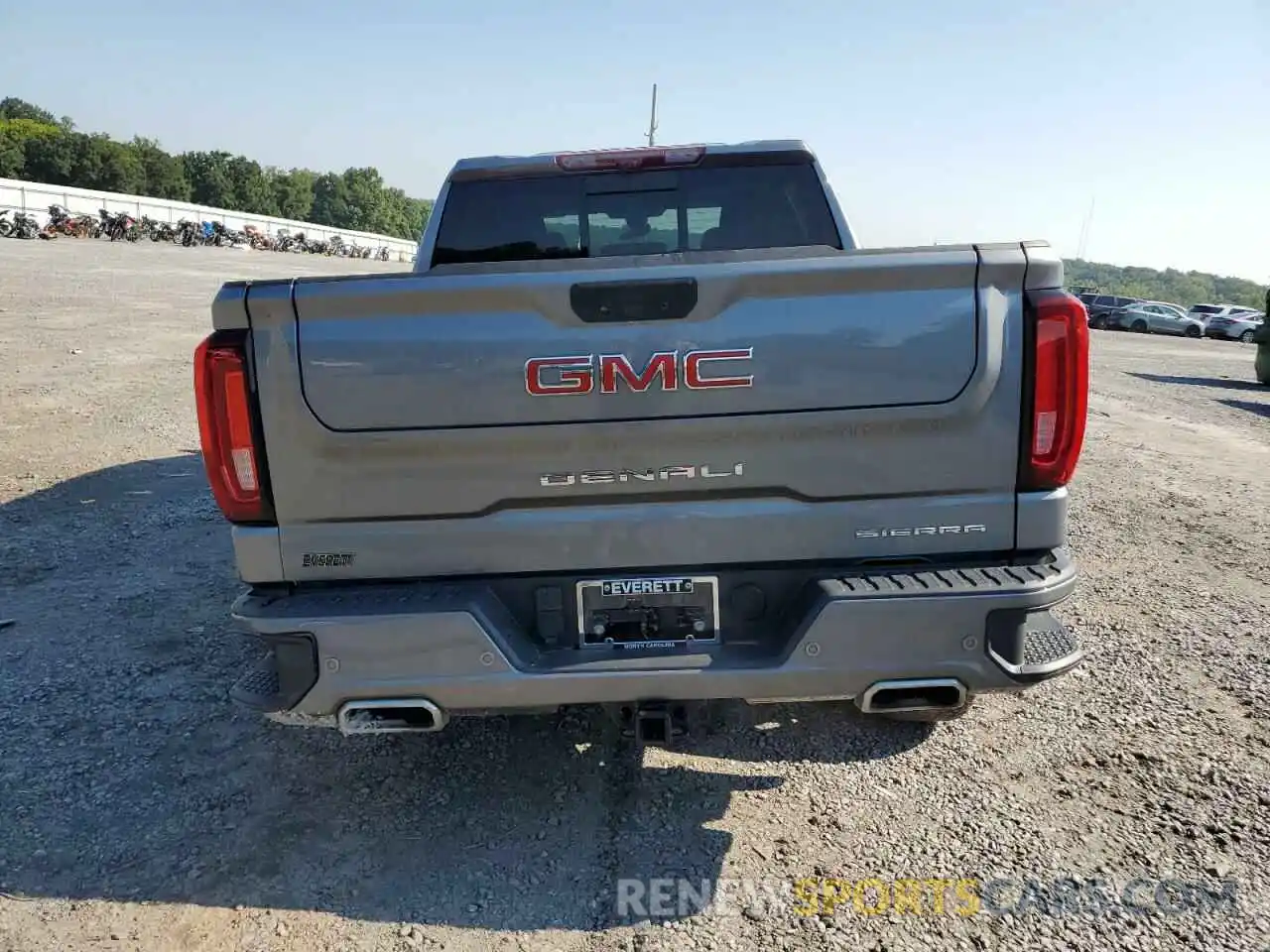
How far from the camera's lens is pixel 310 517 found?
8.33 ft

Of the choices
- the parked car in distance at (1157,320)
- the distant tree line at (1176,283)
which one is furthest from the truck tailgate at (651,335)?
the distant tree line at (1176,283)

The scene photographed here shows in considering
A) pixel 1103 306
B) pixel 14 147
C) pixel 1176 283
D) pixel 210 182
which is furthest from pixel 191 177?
pixel 1176 283

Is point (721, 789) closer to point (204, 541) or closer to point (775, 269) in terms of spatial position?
point (775, 269)

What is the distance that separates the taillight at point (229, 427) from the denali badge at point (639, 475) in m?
0.86

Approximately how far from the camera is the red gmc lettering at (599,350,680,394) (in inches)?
95.5

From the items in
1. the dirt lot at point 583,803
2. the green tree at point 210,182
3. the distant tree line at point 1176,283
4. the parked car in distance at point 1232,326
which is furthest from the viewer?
the distant tree line at point 1176,283

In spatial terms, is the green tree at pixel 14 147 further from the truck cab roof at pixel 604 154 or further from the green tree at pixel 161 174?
the truck cab roof at pixel 604 154

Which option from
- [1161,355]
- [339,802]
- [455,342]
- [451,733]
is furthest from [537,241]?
[1161,355]

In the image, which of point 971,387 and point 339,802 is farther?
point 339,802

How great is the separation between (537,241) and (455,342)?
1.88 m

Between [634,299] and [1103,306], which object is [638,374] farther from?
[1103,306]

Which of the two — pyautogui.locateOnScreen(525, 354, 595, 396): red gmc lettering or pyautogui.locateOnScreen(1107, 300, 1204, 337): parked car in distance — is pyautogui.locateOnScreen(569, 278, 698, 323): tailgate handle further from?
pyautogui.locateOnScreen(1107, 300, 1204, 337): parked car in distance

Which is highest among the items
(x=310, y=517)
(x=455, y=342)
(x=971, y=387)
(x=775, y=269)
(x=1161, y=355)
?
(x=775, y=269)

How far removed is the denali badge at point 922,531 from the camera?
254cm
